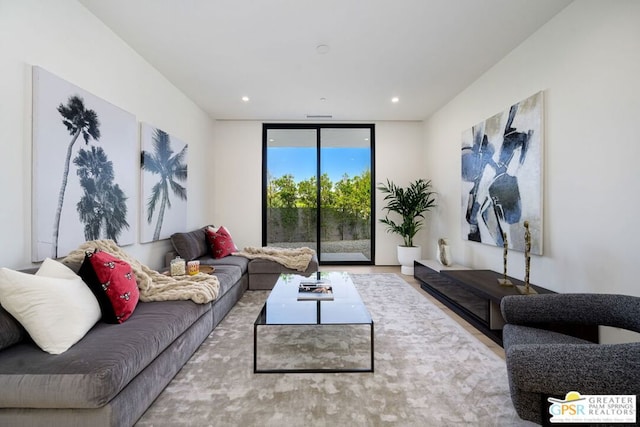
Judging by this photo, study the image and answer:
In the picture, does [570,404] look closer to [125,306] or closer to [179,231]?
[125,306]

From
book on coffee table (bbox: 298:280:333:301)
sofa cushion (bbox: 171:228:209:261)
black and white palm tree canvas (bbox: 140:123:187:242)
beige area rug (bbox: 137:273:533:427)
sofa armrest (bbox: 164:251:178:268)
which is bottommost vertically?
beige area rug (bbox: 137:273:533:427)

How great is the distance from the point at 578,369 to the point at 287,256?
137 inches

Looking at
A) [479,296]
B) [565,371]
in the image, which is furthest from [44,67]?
[479,296]

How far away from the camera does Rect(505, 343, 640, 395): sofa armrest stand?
1177 mm

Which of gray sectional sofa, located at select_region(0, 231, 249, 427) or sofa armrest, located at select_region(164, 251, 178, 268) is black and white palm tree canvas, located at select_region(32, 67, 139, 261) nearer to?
sofa armrest, located at select_region(164, 251, 178, 268)

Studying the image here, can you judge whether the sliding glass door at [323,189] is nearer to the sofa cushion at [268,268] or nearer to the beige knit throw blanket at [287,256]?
the beige knit throw blanket at [287,256]

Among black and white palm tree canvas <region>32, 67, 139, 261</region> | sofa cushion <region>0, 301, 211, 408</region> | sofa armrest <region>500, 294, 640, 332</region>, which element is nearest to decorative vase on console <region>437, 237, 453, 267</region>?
sofa armrest <region>500, 294, 640, 332</region>

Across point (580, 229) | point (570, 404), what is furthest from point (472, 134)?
point (570, 404)

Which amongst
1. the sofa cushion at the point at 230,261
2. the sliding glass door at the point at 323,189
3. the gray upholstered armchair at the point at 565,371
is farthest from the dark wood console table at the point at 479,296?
the sofa cushion at the point at 230,261

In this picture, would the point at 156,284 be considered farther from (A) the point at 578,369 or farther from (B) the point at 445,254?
(B) the point at 445,254

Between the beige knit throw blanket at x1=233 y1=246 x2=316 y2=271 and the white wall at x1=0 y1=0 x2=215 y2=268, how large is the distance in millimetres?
1374

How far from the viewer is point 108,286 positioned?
73.2 inches

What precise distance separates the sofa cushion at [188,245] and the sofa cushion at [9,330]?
2.23m

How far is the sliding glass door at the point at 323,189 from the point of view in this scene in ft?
18.9
